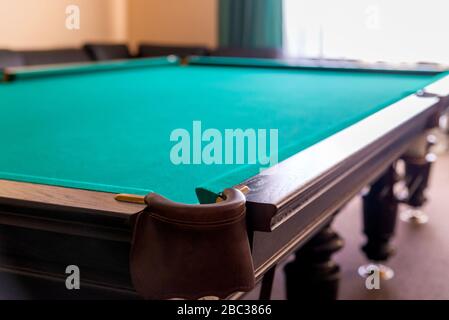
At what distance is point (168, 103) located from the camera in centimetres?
198

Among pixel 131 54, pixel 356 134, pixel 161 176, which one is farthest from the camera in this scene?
pixel 131 54

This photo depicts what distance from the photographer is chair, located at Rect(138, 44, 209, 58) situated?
5.19 m

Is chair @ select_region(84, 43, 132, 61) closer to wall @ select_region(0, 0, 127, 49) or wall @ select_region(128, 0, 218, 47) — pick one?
wall @ select_region(0, 0, 127, 49)

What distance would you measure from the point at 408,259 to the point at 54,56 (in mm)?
3251

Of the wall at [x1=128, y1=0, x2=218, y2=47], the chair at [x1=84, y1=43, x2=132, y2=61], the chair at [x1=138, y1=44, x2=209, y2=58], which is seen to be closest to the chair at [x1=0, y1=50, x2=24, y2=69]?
the chair at [x1=84, y1=43, x2=132, y2=61]

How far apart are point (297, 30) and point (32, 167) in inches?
169

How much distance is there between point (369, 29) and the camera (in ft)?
15.9

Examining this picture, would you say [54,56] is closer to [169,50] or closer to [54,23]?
[54,23]

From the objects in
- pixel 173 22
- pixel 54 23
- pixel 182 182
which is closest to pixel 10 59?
pixel 54 23

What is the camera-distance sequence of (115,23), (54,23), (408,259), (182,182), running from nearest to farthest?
(182,182) → (408,259) → (54,23) → (115,23)

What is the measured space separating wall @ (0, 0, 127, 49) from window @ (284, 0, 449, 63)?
174 centimetres

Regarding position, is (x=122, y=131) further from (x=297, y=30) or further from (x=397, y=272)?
(x=297, y=30)

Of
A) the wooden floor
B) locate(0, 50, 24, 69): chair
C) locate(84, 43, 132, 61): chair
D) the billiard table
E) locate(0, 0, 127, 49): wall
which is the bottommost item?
the wooden floor

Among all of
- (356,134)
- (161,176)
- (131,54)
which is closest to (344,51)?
(131,54)
